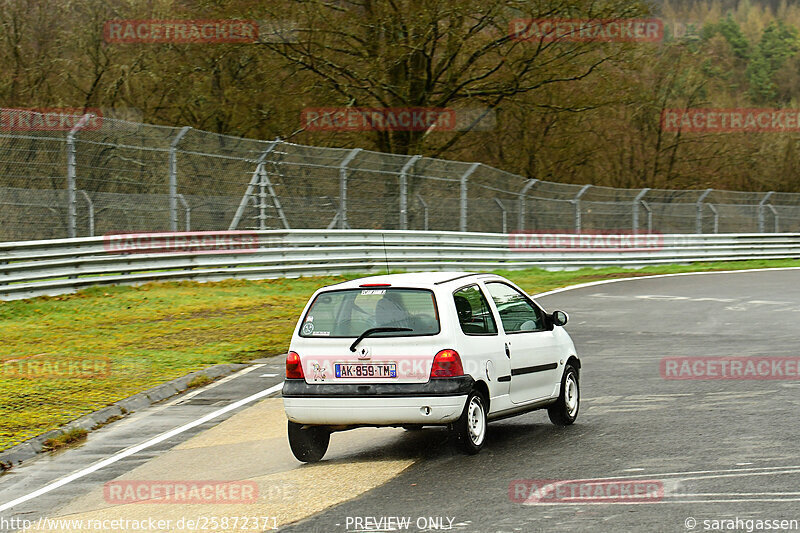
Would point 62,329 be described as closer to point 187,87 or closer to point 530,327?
point 530,327

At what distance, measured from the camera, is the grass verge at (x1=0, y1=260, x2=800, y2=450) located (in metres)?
10.6

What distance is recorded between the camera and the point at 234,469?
7953mm

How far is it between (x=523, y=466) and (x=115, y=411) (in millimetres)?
4438

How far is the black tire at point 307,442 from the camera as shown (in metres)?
8.09

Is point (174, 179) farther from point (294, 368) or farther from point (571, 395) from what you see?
point (294, 368)

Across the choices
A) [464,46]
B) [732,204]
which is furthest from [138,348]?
[732,204]

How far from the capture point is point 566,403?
30.5 ft

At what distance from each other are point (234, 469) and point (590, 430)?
9.75 feet

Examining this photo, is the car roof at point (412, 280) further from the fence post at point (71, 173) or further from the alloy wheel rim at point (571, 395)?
the fence post at point (71, 173)

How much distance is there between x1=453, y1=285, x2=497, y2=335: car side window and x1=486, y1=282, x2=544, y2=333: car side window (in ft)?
0.60

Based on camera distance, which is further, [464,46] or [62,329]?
[464,46]

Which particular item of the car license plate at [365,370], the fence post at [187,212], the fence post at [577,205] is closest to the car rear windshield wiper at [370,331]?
the car license plate at [365,370]

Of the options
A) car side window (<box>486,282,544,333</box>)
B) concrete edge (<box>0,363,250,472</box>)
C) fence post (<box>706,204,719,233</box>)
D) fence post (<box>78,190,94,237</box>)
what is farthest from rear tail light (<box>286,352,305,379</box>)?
fence post (<box>706,204,719,233</box>)

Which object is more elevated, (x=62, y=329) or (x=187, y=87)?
(x=187, y=87)
